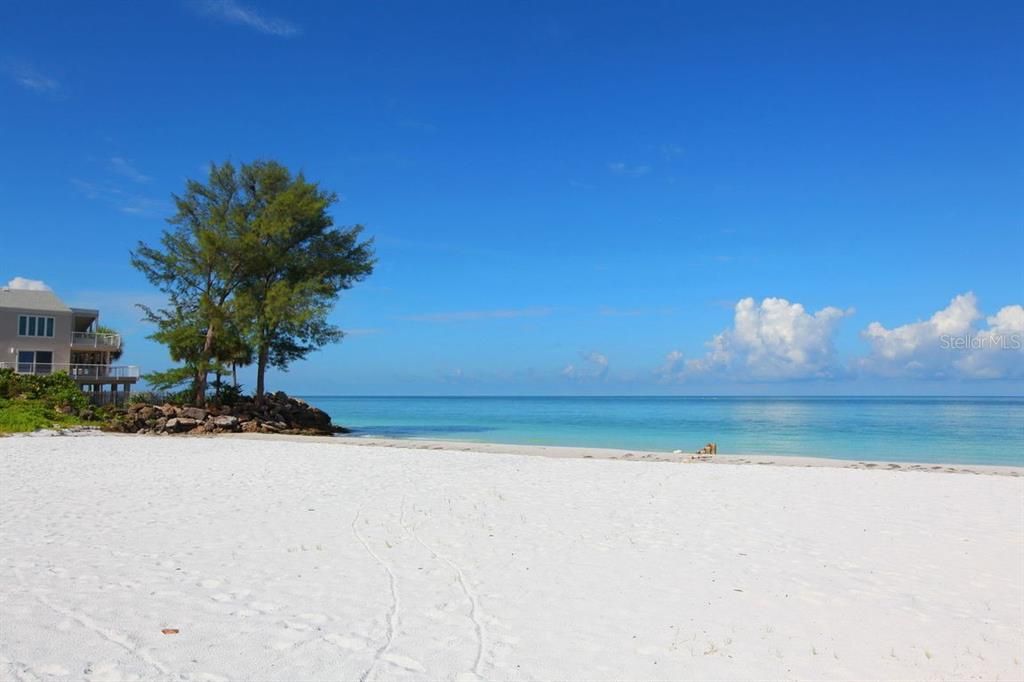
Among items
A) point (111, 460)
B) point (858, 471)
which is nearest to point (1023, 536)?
point (858, 471)

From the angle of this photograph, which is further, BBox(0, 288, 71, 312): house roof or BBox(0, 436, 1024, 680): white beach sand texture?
BBox(0, 288, 71, 312): house roof

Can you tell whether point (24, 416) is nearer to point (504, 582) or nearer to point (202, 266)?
point (202, 266)

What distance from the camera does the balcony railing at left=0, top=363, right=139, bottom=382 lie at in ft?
130

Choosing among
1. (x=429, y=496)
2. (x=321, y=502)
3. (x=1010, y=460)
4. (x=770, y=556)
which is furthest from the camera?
(x=1010, y=460)

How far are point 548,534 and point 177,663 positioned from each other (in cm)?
513

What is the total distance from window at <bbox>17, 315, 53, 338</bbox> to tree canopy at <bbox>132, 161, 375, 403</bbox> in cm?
1080

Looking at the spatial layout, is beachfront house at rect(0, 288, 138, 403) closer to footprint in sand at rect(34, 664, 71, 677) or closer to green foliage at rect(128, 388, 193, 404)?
green foliage at rect(128, 388, 193, 404)

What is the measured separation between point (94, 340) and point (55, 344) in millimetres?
2086

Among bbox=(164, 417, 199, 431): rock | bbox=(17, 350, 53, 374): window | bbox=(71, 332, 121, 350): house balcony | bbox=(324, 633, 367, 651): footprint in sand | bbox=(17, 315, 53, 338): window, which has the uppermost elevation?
bbox=(17, 315, 53, 338): window

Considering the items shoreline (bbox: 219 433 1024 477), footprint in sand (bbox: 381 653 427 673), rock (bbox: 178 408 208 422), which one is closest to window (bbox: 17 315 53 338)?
rock (bbox: 178 408 208 422)

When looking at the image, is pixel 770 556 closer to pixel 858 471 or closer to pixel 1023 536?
pixel 1023 536

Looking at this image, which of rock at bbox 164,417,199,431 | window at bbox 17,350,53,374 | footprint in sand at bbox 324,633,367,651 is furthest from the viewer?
window at bbox 17,350,53,374

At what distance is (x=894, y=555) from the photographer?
7.91 m

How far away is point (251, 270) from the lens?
3622 centimetres
